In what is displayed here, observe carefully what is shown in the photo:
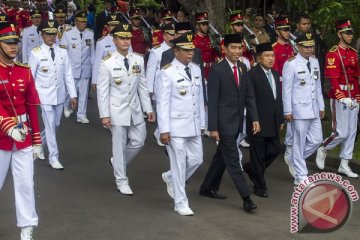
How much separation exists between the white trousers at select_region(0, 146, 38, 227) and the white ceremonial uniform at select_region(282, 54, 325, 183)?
3.81 meters

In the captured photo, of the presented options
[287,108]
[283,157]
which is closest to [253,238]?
[287,108]

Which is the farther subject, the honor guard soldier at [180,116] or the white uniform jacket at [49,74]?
the white uniform jacket at [49,74]

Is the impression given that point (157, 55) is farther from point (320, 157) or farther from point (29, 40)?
point (29, 40)

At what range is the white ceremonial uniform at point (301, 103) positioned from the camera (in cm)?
1098

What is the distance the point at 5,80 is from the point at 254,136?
11.0 ft

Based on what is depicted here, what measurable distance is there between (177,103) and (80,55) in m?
6.41

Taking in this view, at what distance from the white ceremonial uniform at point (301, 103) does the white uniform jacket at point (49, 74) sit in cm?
291

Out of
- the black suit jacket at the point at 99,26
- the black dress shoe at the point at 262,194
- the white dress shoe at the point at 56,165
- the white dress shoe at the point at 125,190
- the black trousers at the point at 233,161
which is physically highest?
the black suit jacket at the point at 99,26

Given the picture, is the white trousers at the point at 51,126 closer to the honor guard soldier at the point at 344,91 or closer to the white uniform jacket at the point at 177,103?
the white uniform jacket at the point at 177,103

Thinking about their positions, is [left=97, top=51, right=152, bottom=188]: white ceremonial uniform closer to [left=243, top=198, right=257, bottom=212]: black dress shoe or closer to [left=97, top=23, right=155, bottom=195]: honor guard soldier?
[left=97, top=23, right=155, bottom=195]: honor guard soldier

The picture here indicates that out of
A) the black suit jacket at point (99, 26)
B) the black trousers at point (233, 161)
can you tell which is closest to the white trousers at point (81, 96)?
the black suit jacket at point (99, 26)

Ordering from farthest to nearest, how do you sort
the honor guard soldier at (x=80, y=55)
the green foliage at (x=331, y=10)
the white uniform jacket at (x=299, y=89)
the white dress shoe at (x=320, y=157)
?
the honor guard soldier at (x=80, y=55) → the white dress shoe at (x=320, y=157) → the green foliage at (x=331, y=10) → the white uniform jacket at (x=299, y=89)

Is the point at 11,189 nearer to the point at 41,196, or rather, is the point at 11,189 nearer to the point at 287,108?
the point at 41,196

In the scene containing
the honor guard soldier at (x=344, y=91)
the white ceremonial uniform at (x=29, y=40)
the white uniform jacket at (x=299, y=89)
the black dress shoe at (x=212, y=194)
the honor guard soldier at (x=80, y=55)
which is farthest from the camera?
the white ceremonial uniform at (x=29, y=40)
